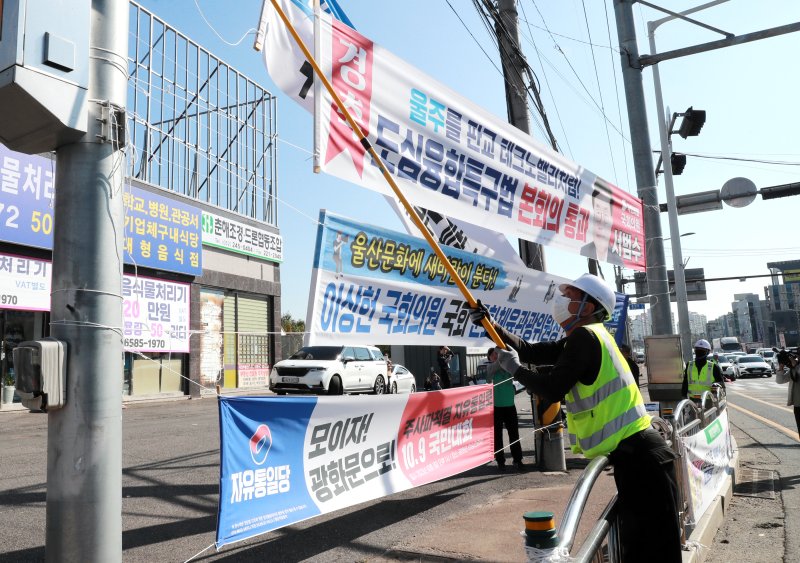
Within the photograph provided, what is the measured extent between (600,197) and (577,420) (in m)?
5.55

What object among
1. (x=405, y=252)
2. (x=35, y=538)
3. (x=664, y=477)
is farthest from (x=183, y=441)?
(x=664, y=477)

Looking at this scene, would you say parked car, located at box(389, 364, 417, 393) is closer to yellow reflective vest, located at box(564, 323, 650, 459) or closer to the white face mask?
the white face mask

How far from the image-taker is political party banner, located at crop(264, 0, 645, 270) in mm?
3887

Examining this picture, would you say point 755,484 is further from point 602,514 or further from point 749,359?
point 749,359

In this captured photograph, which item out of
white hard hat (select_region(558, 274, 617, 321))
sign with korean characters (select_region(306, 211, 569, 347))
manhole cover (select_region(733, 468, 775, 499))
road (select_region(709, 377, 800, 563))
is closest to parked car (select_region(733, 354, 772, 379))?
road (select_region(709, 377, 800, 563))

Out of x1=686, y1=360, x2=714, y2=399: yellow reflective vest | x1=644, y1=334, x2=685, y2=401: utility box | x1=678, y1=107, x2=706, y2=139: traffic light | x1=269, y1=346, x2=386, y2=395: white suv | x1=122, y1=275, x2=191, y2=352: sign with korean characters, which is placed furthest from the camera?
x1=122, y1=275, x2=191, y2=352: sign with korean characters

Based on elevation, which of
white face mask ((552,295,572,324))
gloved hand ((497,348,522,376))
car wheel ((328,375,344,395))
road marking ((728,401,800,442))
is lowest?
road marking ((728,401,800,442))

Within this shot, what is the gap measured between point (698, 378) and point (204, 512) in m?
7.62

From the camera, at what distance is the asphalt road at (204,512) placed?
4.85m

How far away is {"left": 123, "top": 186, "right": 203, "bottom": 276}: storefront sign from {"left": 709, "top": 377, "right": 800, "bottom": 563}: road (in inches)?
723

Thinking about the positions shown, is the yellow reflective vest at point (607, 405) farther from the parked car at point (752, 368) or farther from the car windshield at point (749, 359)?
the car windshield at point (749, 359)

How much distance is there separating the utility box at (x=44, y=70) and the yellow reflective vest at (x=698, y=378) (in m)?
9.15

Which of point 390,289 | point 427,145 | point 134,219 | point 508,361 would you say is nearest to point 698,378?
point 427,145

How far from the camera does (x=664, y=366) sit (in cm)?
1032
